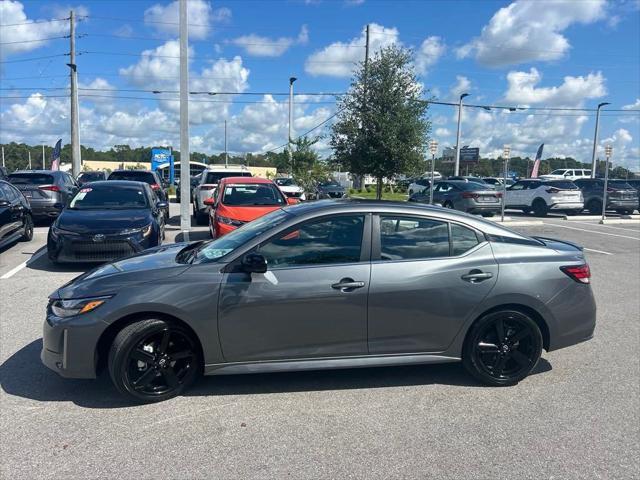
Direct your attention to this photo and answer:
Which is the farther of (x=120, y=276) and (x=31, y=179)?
(x=31, y=179)

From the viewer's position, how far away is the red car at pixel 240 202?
9.89 meters

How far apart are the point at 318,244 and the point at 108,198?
7.00 metres

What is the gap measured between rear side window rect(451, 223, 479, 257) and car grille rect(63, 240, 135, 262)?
226 inches

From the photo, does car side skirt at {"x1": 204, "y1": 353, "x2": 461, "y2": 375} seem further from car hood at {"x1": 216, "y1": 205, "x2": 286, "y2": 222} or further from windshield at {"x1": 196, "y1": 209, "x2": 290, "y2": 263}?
car hood at {"x1": 216, "y1": 205, "x2": 286, "y2": 222}

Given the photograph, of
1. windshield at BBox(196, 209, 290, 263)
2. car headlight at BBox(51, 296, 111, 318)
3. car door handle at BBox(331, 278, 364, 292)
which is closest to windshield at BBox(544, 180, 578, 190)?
windshield at BBox(196, 209, 290, 263)

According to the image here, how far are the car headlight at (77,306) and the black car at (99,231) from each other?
4.43 meters

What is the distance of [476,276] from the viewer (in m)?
4.24

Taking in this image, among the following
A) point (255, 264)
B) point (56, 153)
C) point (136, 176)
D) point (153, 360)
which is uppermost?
point (56, 153)

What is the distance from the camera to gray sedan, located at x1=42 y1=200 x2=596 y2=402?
3.87 m

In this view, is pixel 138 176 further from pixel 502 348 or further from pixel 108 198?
pixel 502 348

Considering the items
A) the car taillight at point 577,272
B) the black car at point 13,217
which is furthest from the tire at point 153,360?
the black car at point 13,217

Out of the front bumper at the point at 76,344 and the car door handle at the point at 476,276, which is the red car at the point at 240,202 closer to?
the front bumper at the point at 76,344

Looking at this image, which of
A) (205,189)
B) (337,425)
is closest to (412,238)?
(337,425)

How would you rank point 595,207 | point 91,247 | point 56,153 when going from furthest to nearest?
1. point 56,153
2. point 595,207
3. point 91,247
